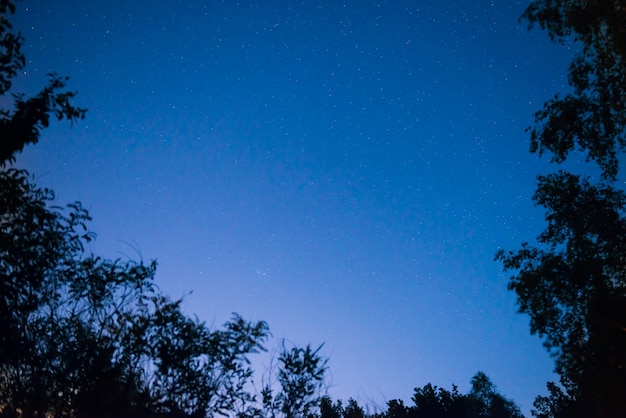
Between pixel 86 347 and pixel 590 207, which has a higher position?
pixel 590 207

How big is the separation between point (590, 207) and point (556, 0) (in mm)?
10214

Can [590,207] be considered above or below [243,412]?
above

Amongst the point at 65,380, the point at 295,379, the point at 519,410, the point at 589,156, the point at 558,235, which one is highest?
the point at 519,410

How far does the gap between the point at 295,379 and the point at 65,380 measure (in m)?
5.60

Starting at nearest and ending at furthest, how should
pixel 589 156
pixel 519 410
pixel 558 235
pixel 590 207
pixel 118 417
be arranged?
pixel 118 417, pixel 589 156, pixel 590 207, pixel 558 235, pixel 519 410

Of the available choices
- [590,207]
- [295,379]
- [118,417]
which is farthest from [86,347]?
[590,207]

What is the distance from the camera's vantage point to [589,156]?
1178 centimetres

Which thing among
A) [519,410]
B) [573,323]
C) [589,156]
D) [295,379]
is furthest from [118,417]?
[519,410]

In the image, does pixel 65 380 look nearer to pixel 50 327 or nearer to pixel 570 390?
pixel 50 327

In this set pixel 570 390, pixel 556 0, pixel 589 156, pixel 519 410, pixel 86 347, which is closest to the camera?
pixel 86 347

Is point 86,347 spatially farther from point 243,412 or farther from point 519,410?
point 519,410

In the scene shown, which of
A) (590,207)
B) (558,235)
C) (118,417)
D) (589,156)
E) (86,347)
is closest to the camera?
(118,417)

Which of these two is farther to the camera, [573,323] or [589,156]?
[573,323]

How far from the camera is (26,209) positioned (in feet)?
28.1
